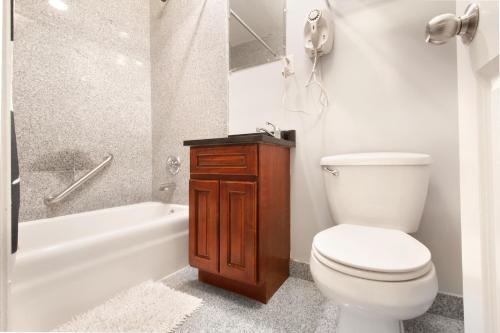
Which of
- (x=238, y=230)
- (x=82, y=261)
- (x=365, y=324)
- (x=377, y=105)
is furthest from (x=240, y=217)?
(x=377, y=105)

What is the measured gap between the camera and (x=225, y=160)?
1.10 meters

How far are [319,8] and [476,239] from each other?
1.35 meters

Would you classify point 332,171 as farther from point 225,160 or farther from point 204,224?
point 204,224

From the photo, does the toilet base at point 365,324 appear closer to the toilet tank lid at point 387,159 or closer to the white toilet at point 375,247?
the white toilet at point 375,247

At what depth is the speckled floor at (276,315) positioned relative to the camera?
91cm

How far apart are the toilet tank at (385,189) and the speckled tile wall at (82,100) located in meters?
1.71

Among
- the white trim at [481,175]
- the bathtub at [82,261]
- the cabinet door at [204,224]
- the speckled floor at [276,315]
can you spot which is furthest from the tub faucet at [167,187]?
the white trim at [481,175]

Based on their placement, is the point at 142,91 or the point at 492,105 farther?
the point at 142,91

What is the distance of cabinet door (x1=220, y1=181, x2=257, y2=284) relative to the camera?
100 cm

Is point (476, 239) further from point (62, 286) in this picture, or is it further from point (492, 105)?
point (62, 286)

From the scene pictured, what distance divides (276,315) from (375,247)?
0.58 meters

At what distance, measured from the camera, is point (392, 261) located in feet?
2.03

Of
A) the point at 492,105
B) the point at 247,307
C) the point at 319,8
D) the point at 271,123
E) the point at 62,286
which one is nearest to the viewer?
the point at 492,105

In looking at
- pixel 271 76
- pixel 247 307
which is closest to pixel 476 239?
pixel 247 307
